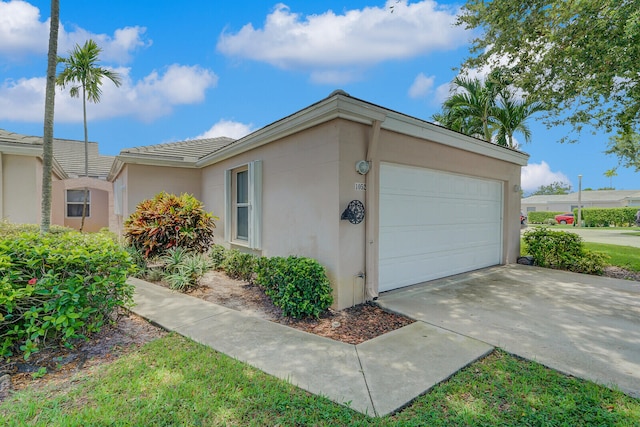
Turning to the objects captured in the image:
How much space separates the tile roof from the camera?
8867 mm

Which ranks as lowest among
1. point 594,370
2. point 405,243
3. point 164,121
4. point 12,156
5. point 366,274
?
point 594,370

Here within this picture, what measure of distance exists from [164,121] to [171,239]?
9.90m

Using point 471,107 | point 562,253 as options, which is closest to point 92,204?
point 471,107

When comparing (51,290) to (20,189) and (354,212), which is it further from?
(20,189)

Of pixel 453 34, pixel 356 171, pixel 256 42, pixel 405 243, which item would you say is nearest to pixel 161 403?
pixel 356 171

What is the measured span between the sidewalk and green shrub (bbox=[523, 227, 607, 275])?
20.1ft

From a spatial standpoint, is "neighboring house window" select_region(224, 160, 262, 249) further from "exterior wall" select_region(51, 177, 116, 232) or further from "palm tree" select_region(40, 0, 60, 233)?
"exterior wall" select_region(51, 177, 116, 232)

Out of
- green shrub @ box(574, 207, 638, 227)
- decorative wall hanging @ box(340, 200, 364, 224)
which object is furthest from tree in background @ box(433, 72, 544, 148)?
green shrub @ box(574, 207, 638, 227)

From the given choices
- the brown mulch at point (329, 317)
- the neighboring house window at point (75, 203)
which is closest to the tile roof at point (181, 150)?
the brown mulch at point (329, 317)

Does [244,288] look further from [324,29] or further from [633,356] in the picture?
[324,29]

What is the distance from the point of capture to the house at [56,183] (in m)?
7.74

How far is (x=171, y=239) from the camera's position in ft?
22.2

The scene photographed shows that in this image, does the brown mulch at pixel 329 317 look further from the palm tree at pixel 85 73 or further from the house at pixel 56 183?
the palm tree at pixel 85 73

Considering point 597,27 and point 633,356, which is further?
point 597,27
